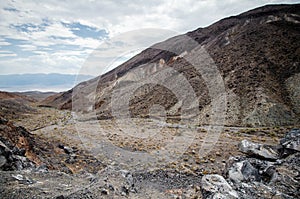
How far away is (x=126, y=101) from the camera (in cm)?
3953

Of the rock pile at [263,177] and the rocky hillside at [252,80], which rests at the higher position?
the rocky hillside at [252,80]

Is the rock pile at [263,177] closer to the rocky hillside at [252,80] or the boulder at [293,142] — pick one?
the boulder at [293,142]

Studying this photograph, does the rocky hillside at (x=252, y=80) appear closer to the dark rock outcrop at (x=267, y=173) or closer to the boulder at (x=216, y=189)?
the dark rock outcrop at (x=267, y=173)

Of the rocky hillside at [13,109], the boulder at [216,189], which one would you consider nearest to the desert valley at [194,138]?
the boulder at [216,189]

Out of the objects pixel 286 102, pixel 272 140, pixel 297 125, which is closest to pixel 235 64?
pixel 286 102

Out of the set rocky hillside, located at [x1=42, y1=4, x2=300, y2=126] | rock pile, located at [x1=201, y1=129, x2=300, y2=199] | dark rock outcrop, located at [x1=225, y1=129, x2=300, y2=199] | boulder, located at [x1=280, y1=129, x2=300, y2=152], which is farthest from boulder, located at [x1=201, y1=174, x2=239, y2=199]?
rocky hillside, located at [x1=42, y1=4, x2=300, y2=126]

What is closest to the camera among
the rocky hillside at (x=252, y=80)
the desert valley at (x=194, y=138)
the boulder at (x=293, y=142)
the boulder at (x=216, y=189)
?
the boulder at (x=216, y=189)

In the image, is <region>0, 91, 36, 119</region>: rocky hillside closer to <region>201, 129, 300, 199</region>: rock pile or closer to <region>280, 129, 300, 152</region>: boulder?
<region>201, 129, 300, 199</region>: rock pile

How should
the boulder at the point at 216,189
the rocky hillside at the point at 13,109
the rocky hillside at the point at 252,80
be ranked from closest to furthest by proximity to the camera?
1. the boulder at the point at 216,189
2. the rocky hillside at the point at 252,80
3. the rocky hillside at the point at 13,109

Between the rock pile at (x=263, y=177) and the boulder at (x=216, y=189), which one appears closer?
the boulder at (x=216, y=189)

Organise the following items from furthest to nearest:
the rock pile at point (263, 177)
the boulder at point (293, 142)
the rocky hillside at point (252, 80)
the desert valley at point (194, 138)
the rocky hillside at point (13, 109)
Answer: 1. the rocky hillside at point (13, 109)
2. the rocky hillside at point (252, 80)
3. the boulder at point (293, 142)
4. the desert valley at point (194, 138)
5. the rock pile at point (263, 177)

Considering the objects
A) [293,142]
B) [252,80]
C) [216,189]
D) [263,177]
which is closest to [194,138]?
[293,142]

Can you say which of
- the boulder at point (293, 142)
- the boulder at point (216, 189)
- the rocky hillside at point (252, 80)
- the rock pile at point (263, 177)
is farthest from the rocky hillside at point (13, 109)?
the boulder at point (293, 142)

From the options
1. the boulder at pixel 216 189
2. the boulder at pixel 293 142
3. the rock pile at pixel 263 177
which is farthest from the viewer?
the boulder at pixel 293 142
